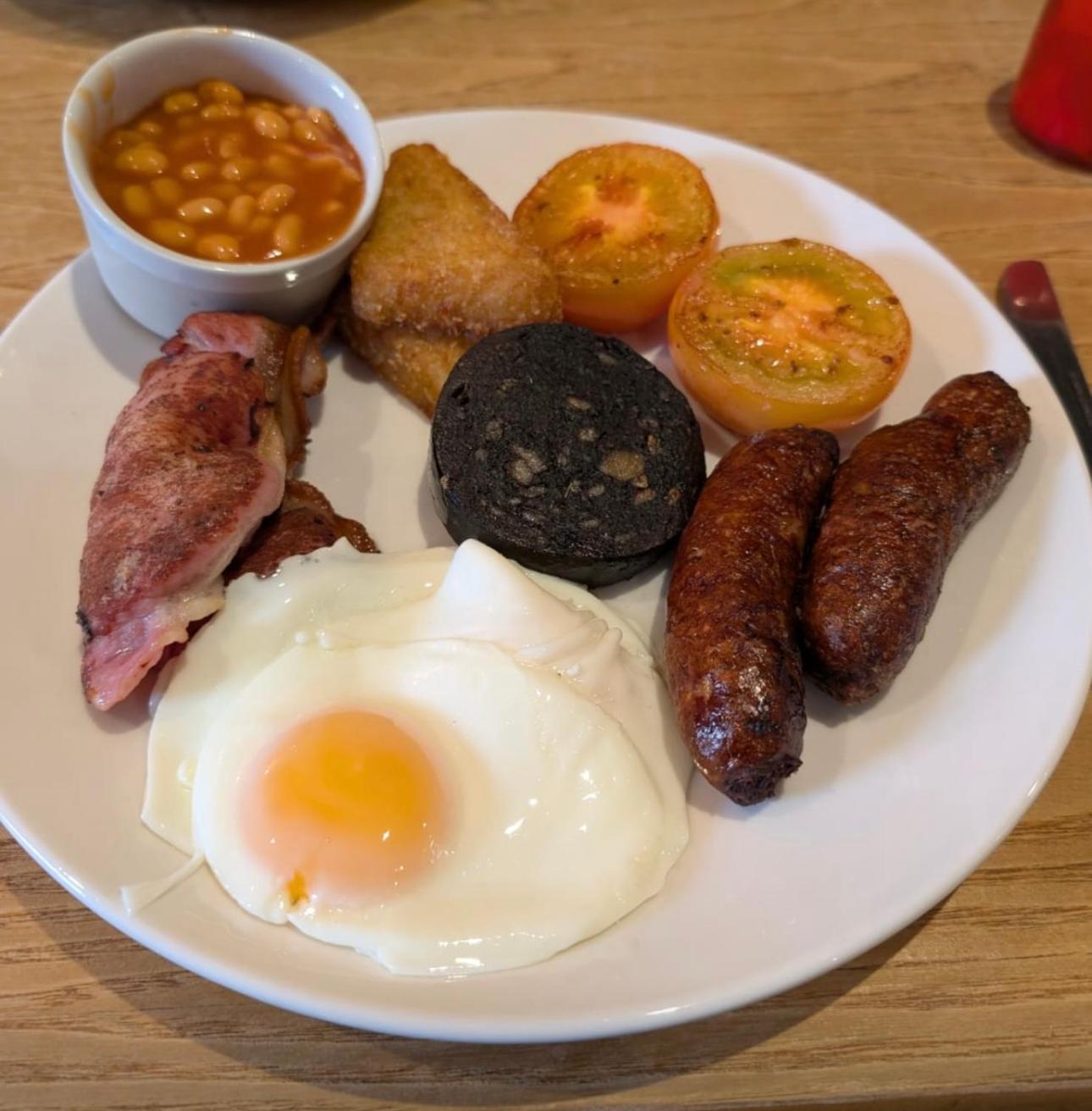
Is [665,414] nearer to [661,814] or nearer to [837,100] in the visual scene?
[661,814]

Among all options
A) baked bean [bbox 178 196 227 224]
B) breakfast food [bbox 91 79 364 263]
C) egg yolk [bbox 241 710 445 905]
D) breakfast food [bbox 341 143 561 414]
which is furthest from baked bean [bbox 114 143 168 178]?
egg yolk [bbox 241 710 445 905]

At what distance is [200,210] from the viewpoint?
2.09 metres

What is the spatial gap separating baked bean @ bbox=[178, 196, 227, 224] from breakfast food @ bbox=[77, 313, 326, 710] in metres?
0.20

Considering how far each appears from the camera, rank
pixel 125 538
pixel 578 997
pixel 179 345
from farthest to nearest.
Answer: pixel 179 345 < pixel 125 538 < pixel 578 997

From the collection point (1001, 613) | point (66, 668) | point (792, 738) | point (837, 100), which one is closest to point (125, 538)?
point (66, 668)

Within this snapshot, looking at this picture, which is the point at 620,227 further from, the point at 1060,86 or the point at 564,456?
the point at 1060,86

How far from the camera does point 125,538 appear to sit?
1752 millimetres

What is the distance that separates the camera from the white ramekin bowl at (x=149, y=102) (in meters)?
2.03

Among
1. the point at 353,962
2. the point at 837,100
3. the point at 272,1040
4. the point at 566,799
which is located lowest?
the point at 272,1040

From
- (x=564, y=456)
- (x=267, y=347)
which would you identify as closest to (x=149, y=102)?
(x=267, y=347)

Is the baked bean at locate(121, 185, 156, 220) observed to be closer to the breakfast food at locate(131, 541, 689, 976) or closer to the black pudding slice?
the black pudding slice

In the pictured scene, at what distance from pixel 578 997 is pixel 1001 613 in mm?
1094

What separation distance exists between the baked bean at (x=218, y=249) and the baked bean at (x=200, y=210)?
45mm

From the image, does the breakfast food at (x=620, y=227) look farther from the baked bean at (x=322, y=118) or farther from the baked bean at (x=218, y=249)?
the baked bean at (x=218, y=249)
